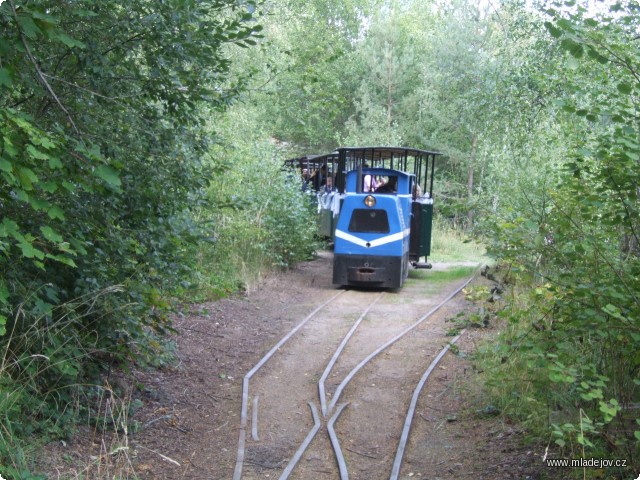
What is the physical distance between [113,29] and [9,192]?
5.57 ft

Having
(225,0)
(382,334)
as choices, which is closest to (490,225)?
(225,0)

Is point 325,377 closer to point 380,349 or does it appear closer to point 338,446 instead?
point 380,349

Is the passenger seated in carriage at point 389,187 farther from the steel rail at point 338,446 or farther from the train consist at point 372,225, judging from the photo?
the steel rail at point 338,446

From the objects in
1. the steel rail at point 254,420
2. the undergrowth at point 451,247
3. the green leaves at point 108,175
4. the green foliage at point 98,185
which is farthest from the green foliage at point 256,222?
the green leaves at point 108,175

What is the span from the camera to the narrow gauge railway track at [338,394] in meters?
6.98

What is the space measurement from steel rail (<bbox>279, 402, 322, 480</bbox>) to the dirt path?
6 centimetres

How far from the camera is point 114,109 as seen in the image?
657cm

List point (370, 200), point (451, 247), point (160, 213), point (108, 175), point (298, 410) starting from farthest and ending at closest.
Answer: point (451, 247) → point (370, 200) → point (298, 410) → point (160, 213) → point (108, 175)

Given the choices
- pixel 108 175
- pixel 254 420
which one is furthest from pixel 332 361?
pixel 108 175

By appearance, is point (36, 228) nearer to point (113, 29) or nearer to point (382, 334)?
point (113, 29)

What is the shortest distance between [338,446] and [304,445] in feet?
1.06

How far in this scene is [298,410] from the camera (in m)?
8.48

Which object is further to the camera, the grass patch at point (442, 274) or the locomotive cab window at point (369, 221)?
the grass patch at point (442, 274)

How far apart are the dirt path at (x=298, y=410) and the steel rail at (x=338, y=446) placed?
0.21ft
